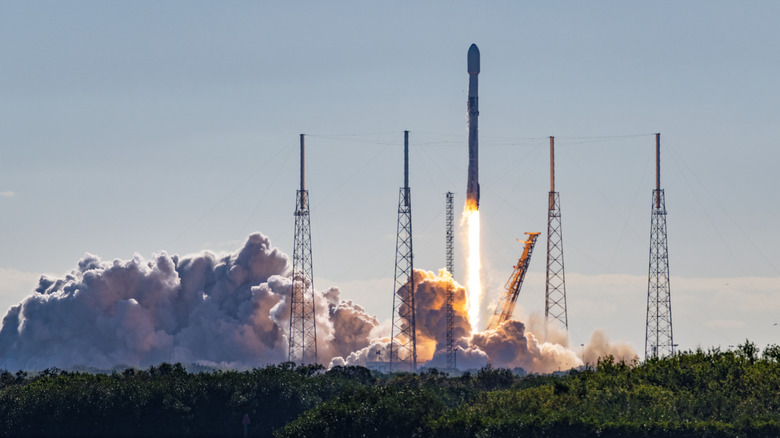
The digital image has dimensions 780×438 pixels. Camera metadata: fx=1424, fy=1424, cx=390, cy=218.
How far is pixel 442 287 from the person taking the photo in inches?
7598

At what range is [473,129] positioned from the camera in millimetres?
181500

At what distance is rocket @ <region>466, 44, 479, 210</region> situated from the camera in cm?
17988

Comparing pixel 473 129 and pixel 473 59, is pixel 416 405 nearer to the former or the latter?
pixel 473 129

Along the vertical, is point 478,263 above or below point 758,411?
above

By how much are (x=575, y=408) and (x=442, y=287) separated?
303ft

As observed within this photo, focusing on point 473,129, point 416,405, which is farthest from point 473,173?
point 416,405

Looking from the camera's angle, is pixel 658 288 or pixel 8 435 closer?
pixel 8 435

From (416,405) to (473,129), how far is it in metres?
81.7

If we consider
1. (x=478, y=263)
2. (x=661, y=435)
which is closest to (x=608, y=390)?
(x=661, y=435)

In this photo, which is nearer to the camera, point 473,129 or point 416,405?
point 416,405

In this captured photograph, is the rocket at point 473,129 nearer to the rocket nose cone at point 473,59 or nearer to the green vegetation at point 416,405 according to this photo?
the rocket nose cone at point 473,59

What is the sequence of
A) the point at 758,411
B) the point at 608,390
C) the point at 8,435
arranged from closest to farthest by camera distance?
the point at 758,411, the point at 608,390, the point at 8,435

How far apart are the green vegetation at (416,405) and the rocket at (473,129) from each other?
43.5 meters

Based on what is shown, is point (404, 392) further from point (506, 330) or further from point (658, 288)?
point (506, 330)
